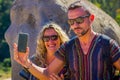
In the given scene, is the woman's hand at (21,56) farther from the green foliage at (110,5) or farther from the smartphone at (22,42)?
the green foliage at (110,5)

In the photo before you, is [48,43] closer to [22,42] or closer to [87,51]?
[22,42]

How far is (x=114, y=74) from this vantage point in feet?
12.5

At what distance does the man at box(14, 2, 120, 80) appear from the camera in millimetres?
3689

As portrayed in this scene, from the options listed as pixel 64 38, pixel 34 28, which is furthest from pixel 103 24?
pixel 64 38

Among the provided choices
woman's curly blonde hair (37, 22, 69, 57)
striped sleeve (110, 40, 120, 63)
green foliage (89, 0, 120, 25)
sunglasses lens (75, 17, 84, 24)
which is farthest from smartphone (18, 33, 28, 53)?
green foliage (89, 0, 120, 25)

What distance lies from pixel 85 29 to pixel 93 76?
1.28ft

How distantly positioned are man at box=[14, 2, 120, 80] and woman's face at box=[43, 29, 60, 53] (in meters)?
0.48

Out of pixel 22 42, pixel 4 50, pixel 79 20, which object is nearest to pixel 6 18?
pixel 4 50

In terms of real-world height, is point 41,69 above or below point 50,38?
below

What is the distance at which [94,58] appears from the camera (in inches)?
146

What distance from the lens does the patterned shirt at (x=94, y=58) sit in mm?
3686

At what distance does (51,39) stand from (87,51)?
629mm

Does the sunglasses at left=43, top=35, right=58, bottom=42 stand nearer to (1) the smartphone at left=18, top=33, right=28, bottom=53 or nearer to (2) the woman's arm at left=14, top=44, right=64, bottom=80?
(2) the woman's arm at left=14, top=44, right=64, bottom=80

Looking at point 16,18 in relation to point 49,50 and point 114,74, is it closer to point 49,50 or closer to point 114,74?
point 49,50
